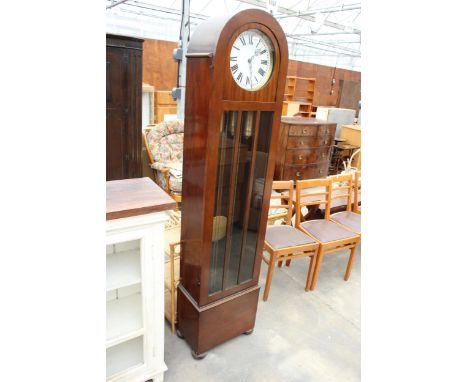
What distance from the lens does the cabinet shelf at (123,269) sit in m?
1.25

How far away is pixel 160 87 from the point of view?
22.4ft

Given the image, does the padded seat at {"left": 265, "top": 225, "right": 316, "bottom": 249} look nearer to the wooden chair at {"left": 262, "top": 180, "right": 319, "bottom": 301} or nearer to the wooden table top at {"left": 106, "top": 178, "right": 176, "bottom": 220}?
the wooden chair at {"left": 262, "top": 180, "right": 319, "bottom": 301}

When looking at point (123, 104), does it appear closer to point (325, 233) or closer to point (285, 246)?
point (285, 246)

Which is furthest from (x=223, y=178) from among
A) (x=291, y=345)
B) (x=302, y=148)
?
(x=302, y=148)

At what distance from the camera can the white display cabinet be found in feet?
3.86

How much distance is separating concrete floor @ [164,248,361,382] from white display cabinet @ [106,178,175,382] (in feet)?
0.75

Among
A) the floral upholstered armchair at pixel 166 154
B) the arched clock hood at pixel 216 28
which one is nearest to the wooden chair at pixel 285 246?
the arched clock hood at pixel 216 28

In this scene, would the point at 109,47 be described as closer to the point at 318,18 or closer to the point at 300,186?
the point at 300,186

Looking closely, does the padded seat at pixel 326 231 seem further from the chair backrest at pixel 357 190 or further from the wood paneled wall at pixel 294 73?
the wood paneled wall at pixel 294 73

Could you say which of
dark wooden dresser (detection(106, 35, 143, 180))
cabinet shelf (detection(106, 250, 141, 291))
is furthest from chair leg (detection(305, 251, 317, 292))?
dark wooden dresser (detection(106, 35, 143, 180))

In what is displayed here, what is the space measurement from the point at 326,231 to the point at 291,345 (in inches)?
34.8

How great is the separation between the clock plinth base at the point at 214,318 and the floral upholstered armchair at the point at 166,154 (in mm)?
1799
